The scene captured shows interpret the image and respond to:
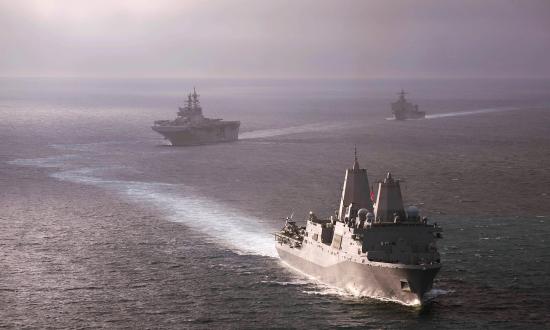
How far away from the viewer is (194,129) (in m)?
161

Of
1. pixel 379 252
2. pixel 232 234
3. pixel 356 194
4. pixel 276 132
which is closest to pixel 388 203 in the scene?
pixel 379 252

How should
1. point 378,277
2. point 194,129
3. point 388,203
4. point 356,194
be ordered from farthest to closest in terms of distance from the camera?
point 194,129 → point 356,194 → point 388,203 → point 378,277

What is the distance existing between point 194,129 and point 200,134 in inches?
97.3

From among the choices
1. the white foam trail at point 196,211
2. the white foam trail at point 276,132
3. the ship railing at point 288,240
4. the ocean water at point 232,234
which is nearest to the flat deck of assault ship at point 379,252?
the ocean water at point 232,234

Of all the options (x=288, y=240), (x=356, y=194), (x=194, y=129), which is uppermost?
(x=194, y=129)

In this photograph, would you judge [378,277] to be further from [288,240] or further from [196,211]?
[196,211]

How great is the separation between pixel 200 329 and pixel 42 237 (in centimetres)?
3053

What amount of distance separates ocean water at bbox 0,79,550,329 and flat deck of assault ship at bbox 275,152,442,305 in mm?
1068

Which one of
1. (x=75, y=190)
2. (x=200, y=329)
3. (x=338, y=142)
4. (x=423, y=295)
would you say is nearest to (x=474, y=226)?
(x=423, y=295)

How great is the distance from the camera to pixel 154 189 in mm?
102875

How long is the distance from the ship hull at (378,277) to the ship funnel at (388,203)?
4.23 m

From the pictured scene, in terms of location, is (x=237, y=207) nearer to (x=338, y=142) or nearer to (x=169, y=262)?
(x=169, y=262)

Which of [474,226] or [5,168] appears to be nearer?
[474,226]

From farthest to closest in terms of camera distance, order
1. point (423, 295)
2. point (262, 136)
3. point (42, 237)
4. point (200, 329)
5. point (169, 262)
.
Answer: point (262, 136)
point (42, 237)
point (169, 262)
point (423, 295)
point (200, 329)
